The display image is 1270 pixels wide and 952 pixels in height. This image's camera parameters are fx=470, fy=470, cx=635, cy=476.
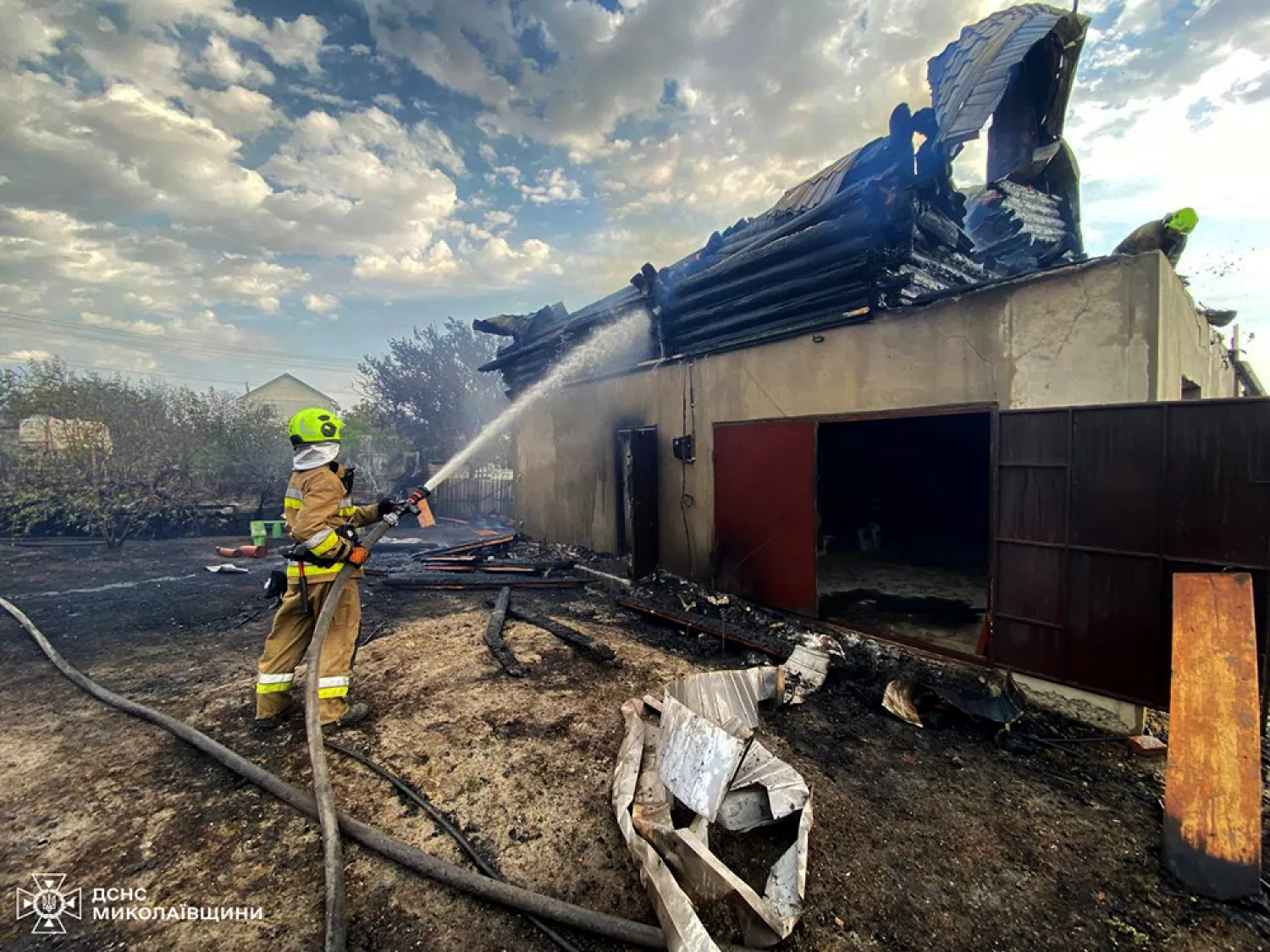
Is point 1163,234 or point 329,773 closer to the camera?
point 329,773

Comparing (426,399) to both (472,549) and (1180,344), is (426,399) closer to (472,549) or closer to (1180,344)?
(472,549)

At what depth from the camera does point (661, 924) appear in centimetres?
201

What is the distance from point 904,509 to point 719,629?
7.94 meters

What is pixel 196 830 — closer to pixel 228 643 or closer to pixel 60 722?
pixel 60 722

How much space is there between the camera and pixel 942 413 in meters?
4.55

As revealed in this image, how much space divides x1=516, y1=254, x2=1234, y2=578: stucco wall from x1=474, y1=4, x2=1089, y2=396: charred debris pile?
0.26 m

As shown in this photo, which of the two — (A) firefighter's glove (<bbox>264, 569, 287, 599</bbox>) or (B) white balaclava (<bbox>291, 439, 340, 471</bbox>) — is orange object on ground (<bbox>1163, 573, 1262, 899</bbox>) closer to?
(B) white balaclava (<bbox>291, 439, 340, 471</bbox>)

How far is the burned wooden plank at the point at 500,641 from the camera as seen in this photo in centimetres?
482

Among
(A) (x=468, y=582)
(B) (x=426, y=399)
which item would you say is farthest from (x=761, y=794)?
(B) (x=426, y=399)

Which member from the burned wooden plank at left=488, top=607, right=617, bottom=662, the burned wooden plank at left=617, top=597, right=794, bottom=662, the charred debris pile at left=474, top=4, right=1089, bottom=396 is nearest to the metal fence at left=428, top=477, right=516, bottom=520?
the charred debris pile at left=474, top=4, right=1089, bottom=396

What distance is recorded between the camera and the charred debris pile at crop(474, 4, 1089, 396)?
5270 millimetres

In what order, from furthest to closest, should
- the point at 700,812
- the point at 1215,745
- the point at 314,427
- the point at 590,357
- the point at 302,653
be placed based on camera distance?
the point at 590,357, the point at 314,427, the point at 302,653, the point at 1215,745, the point at 700,812

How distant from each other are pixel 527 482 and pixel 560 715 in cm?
828

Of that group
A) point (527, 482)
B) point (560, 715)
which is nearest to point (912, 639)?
point (560, 715)
